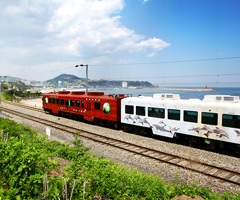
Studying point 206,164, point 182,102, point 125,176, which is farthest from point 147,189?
point 182,102

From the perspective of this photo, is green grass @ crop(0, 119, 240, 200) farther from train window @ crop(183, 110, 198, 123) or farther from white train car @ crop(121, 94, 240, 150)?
train window @ crop(183, 110, 198, 123)

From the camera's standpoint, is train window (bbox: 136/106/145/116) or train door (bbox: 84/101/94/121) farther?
train door (bbox: 84/101/94/121)

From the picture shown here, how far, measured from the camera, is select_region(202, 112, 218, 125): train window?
11.1 m

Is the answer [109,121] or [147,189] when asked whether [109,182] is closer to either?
[147,189]

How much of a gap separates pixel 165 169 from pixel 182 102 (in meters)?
5.34

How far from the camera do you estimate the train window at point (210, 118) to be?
1114 cm

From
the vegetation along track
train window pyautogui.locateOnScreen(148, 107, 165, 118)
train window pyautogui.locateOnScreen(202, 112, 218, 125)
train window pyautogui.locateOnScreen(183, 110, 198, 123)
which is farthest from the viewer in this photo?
train window pyautogui.locateOnScreen(148, 107, 165, 118)

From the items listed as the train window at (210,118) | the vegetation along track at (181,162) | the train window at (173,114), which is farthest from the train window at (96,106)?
the train window at (210,118)

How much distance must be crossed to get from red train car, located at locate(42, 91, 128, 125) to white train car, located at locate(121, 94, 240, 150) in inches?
66.0

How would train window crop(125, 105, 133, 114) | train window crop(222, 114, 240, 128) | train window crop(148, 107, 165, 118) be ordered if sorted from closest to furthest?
1. train window crop(222, 114, 240, 128)
2. train window crop(148, 107, 165, 118)
3. train window crop(125, 105, 133, 114)

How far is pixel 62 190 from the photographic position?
4.41 m

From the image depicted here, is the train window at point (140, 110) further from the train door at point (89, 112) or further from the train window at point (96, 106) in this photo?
the train door at point (89, 112)

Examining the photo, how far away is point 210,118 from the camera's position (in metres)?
11.3

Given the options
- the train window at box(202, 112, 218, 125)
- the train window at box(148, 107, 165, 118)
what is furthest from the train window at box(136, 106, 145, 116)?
the train window at box(202, 112, 218, 125)
